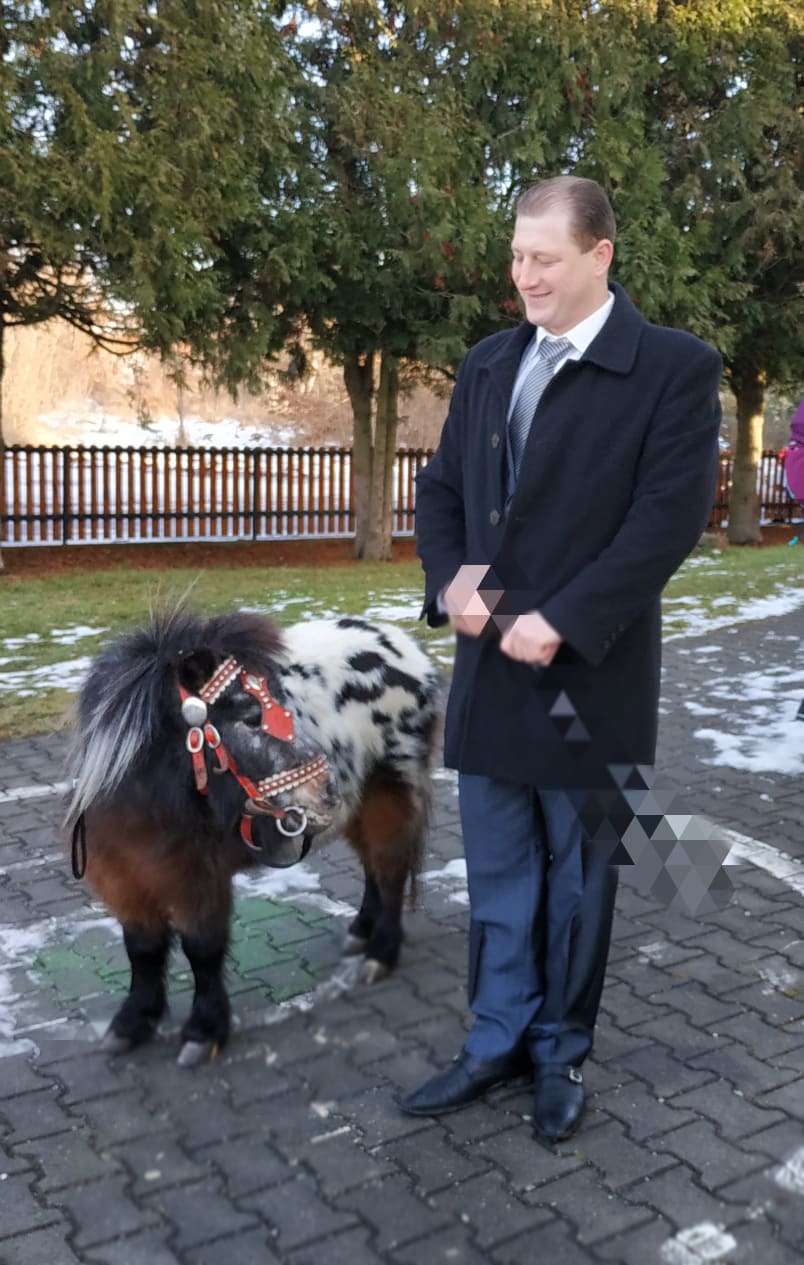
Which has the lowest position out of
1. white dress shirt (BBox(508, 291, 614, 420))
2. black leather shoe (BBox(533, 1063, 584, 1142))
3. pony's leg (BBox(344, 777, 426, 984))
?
black leather shoe (BBox(533, 1063, 584, 1142))

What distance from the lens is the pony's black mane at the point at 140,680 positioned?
Answer: 347 cm

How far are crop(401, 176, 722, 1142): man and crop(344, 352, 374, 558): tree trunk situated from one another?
1442cm

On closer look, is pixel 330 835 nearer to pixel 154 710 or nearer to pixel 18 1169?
pixel 154 710

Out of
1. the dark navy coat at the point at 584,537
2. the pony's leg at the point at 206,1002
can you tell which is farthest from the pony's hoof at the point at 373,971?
the dark navy coat at the point at 584,537

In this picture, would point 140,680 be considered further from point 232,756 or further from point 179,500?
point 179,500

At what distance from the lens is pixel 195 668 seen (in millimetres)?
3459

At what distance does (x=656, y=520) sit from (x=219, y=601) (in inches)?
392

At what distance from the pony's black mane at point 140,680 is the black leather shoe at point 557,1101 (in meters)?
1.41

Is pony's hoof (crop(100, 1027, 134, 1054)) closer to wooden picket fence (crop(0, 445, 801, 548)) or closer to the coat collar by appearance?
the coat collar

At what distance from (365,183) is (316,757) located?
13.0 meters

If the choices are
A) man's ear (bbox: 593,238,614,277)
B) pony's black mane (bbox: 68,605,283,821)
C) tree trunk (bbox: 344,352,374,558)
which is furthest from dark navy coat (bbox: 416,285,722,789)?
tree trunk (bbox: 344,352,374,558)

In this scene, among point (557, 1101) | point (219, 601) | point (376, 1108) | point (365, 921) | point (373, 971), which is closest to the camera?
point (557, 1101)

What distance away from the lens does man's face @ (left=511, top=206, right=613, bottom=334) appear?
2.87 meters

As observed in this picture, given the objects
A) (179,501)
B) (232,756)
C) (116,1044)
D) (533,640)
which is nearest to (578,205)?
(533,640)
